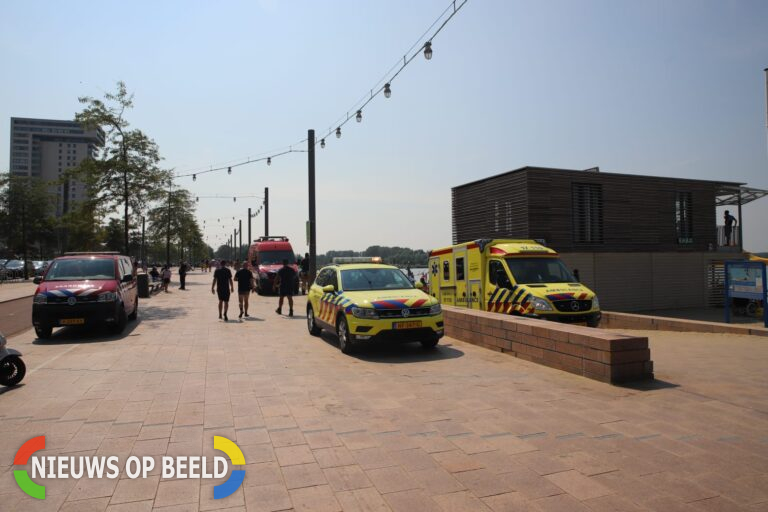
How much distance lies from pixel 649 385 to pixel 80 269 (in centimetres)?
1199

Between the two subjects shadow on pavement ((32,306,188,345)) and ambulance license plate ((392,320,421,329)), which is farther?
shadow on pavement ((32,306,188,345))

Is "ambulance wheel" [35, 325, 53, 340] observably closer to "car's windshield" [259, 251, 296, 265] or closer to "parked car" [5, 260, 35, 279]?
"car's windshield" [259, 251, 296, 265]

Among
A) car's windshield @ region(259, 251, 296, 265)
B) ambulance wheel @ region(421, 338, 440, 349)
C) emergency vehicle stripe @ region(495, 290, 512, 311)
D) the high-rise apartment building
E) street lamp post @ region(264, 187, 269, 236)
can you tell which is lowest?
ambulance wheel @ region(421, 338, 440, 349)

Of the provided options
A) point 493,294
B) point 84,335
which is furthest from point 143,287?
point 493,294

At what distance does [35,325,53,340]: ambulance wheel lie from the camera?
10.9 m

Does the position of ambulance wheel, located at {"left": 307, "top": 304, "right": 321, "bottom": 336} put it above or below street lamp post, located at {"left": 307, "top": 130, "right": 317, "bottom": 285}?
below

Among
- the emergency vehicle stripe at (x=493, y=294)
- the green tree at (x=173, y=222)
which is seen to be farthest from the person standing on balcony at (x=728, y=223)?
the green tree at (x=173, y=222)

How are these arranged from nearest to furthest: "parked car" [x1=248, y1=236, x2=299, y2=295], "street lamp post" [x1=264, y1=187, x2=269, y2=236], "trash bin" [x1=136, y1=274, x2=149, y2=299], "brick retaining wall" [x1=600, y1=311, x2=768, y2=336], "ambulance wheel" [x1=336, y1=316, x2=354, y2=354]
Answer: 1. "ambulance wheel" [x1=336, y1=316, x2=354, y2=354]
2. "brick retaining wall" [x1=600, y1=311, x2=768, y2=336]
3. "trash bin" [x1=136, y1=274, x2=149, y2=299]
4. "parked car" [x1=248, y1=236, x2=299, y2=295]
5. "street lamp post" [x1=264, y1=187, x2=269, y2=236]

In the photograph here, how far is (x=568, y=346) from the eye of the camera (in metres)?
7.29

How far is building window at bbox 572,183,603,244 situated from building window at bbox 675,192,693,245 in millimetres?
4857

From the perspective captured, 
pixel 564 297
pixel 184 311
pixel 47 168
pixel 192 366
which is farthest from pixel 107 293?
pixel 47 168

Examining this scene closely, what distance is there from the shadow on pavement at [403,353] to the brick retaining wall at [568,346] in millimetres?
739

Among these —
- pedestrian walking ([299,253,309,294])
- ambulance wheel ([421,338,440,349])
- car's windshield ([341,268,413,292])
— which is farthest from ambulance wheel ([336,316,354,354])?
pedestrian walking ([299,253,309,294])

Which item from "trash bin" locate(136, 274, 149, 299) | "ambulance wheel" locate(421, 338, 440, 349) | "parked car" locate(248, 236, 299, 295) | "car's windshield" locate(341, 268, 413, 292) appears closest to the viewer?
"ambulance wheel" locate(421, 338, 440, 349)
